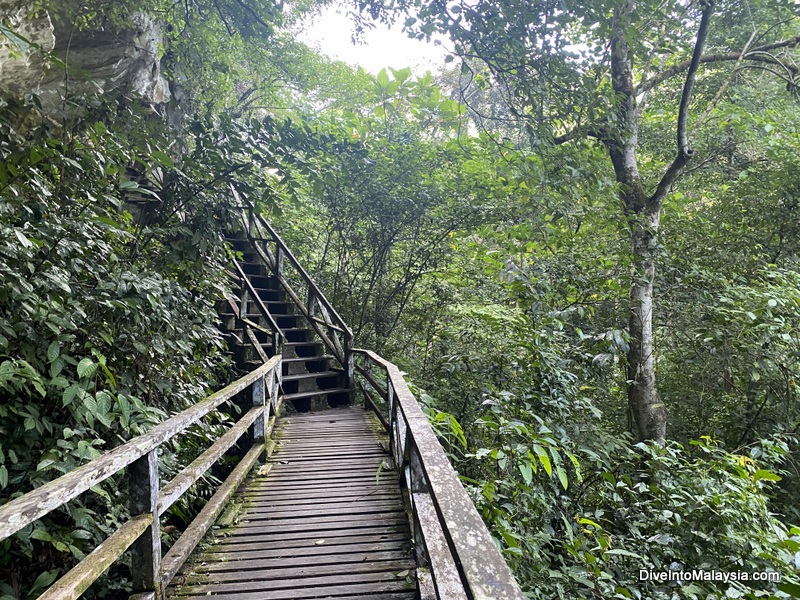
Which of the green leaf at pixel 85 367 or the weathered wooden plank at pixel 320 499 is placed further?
the weathered wooden plank at pixel 320 499

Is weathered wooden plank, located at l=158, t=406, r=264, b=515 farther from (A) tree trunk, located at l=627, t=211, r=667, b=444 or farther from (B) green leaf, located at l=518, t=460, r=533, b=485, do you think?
(A) tree trunk, located at l=627, t=211, r=667, b=444

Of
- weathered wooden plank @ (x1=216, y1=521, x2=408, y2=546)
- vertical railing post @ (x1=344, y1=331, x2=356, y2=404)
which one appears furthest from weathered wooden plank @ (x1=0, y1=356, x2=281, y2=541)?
vertical railing post @ (x1=344, y1=331, x2=356, y2=404)

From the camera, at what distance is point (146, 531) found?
2045 mm

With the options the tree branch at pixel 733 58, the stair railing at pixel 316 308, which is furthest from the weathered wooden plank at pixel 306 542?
the tree branch at pixel 733 58

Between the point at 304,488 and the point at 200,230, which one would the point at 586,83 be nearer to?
the point at 200,230

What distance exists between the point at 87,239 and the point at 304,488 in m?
2.63

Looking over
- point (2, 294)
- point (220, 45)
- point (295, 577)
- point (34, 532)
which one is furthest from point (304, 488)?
point (220, 45)

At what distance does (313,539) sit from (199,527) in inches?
28.9

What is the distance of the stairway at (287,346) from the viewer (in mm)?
6754

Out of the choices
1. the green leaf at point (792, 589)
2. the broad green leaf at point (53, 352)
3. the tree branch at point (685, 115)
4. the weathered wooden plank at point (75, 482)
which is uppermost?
the tree branch at point (685, 115)

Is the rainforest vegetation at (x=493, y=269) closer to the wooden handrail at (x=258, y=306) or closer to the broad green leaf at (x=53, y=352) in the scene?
the broad green leaf at (x=53, y=352)

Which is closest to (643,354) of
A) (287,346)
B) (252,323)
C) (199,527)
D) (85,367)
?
(287,346)

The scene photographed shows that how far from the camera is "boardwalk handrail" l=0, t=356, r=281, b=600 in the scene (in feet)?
4.45

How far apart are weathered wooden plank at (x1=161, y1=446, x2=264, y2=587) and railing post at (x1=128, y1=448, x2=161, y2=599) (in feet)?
0.41
